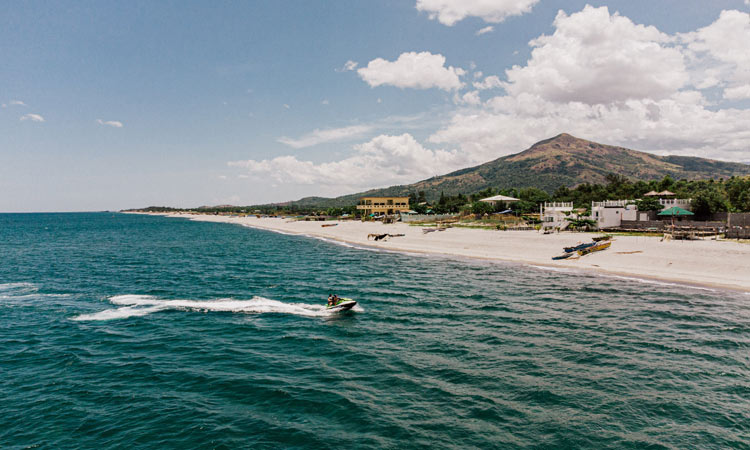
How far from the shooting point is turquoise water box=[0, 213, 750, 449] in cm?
1157

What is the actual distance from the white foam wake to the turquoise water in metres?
0.21

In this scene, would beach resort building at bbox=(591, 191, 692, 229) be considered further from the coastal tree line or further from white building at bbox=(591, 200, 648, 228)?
the coastal tree line

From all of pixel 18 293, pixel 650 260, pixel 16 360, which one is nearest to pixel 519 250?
pixel 650 260

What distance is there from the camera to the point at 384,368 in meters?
15.9

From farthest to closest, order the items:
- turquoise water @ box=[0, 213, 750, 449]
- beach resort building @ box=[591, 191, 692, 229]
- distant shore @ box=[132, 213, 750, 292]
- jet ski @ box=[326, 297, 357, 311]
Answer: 1. beach resort building @ box=[591, 191, 692, 229]
2. distant shore @ box=[132, 213, 750, 292]
3. jet ski @ box=[326, 297, 357, 311]
4. turquoise water @ box=[0, 213, 750, 449]

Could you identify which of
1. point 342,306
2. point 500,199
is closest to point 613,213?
point 500,199

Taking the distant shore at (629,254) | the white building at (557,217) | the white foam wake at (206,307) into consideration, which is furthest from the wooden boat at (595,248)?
the white foam wake at (206,307)

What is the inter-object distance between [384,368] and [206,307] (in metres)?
16.4

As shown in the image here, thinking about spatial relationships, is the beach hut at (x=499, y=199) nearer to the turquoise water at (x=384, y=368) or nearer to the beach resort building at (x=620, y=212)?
the beach resort building at (x=620, y=212)

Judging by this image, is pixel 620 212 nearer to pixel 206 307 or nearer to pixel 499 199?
pixel 499 199

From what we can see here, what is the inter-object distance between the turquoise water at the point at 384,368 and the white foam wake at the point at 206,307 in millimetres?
214

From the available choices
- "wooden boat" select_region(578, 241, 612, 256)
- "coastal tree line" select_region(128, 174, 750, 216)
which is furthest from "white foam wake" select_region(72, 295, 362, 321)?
"coastal tree line" select_region(128, 174, 750, 216)

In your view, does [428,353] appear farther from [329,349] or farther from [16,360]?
[16,360]

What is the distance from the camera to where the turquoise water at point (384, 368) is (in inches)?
456
